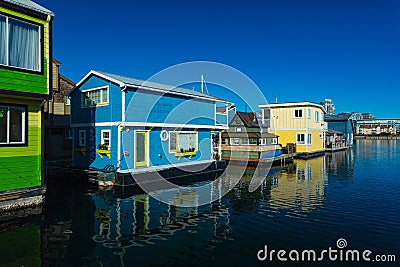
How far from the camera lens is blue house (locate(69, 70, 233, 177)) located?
16844 mm

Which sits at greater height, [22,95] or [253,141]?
[22,95]

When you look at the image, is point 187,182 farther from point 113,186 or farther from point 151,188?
point 113,186

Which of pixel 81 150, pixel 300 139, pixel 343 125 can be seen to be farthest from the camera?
pixel 343 125

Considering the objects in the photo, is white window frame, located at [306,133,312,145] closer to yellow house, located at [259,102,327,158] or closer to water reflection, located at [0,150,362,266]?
yellow house, located at [259,102,327,158]

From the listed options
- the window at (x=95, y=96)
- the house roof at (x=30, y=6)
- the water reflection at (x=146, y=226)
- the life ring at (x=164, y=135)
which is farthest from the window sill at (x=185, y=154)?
the house roof at (x=30, y=6)

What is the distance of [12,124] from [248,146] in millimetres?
21846

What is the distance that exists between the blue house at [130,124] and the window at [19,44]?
19.1 feet

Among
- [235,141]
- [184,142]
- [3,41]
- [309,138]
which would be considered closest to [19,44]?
[3,41]

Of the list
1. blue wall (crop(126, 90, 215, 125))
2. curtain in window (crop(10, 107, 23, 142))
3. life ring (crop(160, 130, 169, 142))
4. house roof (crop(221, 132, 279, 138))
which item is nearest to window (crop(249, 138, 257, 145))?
house roof (crop(221, 132, 279, 138))

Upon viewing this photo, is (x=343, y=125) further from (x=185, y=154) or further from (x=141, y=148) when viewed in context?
(x=141, y=148)

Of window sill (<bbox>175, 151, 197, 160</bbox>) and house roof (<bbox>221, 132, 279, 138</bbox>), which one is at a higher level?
house roof (<bbox>221, 132, 279, 138</bbox>)

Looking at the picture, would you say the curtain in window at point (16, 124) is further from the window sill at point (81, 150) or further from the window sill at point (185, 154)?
the window sill at point (185, 154)

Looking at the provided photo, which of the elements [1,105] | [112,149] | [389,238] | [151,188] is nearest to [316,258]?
[389,238]

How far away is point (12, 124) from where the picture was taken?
10.5 m
